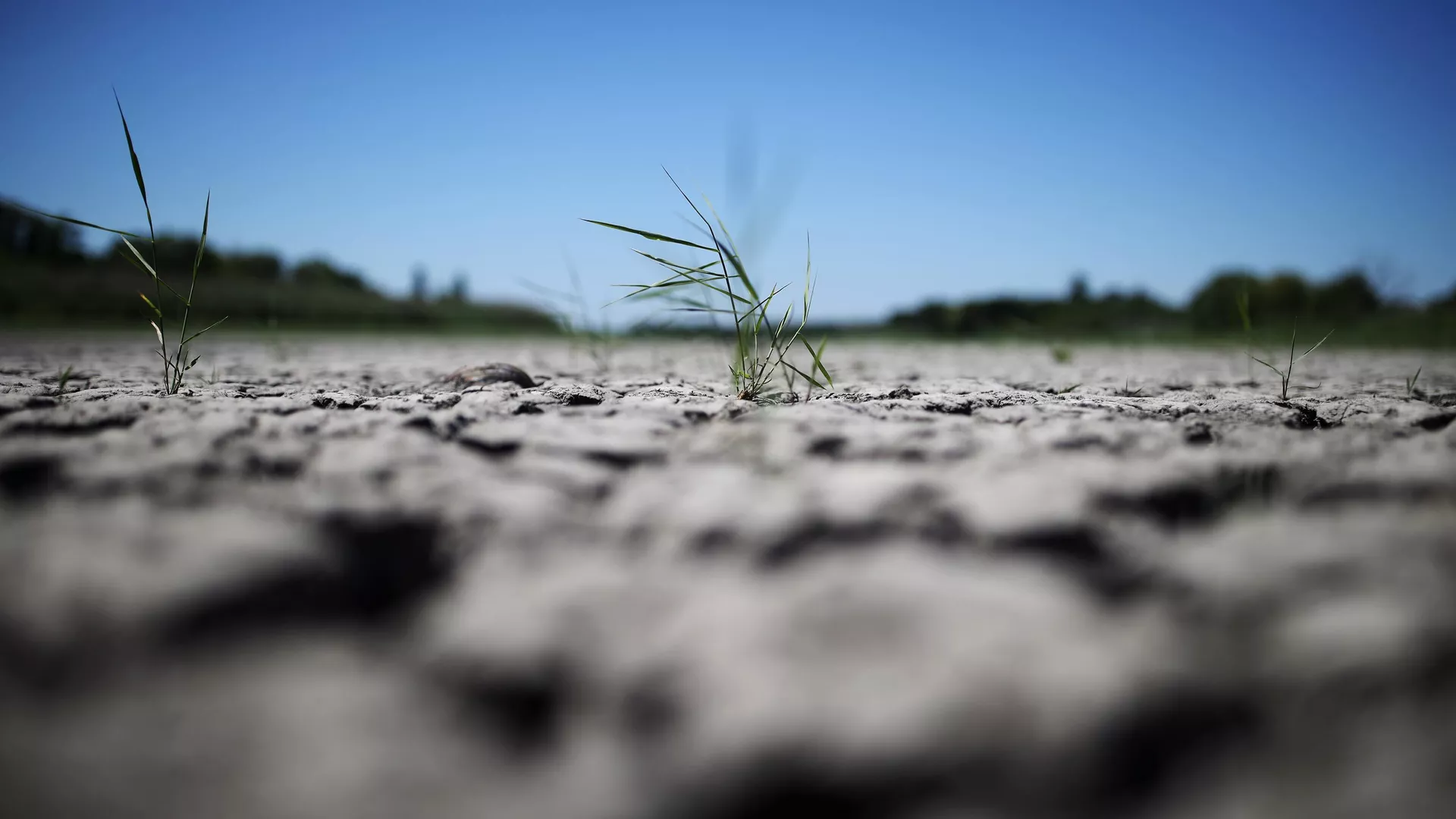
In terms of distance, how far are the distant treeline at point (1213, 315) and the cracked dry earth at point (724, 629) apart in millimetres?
3841

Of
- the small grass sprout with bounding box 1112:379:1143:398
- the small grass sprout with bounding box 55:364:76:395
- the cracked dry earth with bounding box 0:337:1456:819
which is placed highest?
the small grass sprout with bounding box 55:364:76:395

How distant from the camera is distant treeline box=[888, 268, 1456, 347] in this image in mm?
7652

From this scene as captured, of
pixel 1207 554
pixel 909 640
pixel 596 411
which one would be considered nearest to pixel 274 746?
pixel 909 640

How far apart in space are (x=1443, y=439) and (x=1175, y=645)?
99 centimetres

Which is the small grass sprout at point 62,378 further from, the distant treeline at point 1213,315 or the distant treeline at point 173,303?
the distant treeline at point 173,303

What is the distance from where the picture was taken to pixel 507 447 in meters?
1.07

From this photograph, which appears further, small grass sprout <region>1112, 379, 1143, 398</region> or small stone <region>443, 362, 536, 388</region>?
small stone <region>443, 362, 536, 388</region>

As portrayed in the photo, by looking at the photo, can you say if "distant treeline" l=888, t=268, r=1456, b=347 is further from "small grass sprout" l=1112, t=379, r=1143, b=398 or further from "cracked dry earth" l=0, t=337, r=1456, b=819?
"cracked dry earth" l=0, t=337, r=1456, b=819

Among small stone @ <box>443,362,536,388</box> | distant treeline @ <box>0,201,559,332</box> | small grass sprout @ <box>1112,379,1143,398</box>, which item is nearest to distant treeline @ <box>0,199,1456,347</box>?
distant treeline @ <box>0,201,559,332</box>

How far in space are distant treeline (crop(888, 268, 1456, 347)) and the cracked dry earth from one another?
12.6 feet

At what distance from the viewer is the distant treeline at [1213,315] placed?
Result: 7.65 meters

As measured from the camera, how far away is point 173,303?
32.1 ft

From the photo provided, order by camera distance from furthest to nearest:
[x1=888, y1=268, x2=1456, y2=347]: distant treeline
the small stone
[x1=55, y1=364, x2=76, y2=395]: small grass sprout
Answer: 1. [x1=888, y1=268, x2=1456, y2=347]: distant treeline
2. the small stone
3. [x1=55, y1=364, x2=76, y2=395]: small grass sprout

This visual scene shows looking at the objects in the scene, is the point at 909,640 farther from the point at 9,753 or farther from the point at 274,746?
the point at 9,753
